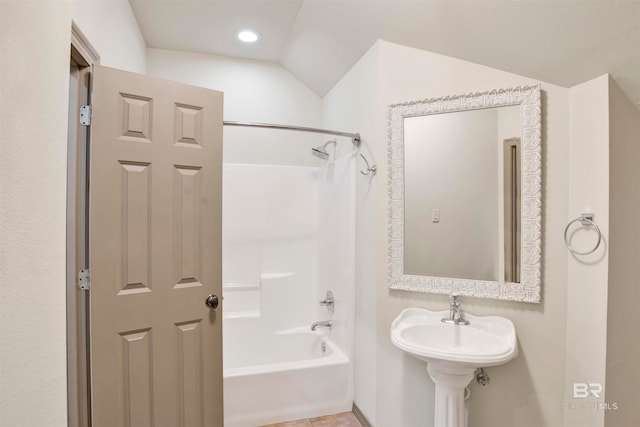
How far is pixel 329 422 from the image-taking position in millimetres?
2102

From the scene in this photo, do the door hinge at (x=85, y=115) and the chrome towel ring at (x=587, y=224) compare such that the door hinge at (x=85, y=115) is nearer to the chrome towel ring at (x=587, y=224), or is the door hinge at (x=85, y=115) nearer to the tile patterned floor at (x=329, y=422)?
the tile patterned floor at (x=329, y=422)

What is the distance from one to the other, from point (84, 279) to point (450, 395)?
1.80 meters

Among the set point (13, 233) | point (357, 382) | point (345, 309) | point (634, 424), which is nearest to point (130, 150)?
point (13, 233)

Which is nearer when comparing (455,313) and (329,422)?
(455,313)

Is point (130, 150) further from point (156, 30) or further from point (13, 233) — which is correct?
point (156, 30)

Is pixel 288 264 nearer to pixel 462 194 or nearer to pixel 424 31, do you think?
pixel 462 194

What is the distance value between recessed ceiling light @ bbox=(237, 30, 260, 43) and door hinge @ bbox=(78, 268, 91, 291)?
6.68 feet

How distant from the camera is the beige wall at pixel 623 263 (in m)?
1.40

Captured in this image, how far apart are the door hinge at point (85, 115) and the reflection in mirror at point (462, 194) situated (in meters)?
1.61

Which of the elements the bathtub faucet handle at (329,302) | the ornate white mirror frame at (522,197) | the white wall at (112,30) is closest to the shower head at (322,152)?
the ornate white mirror frame at (522,197)

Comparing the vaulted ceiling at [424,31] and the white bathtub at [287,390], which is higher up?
the vaulted ceiling at [424,31]

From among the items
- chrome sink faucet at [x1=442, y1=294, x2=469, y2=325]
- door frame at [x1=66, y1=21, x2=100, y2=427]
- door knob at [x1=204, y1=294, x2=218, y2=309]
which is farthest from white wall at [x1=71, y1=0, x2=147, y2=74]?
chrome sink faucet at [x1=442, y1=294, x2=469, y2=325]

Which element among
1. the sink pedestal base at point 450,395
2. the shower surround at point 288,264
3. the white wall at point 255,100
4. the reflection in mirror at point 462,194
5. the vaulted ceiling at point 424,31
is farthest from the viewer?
the white wall at point 255,100

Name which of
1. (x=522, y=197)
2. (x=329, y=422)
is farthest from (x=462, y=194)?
(x=329, y=422)
